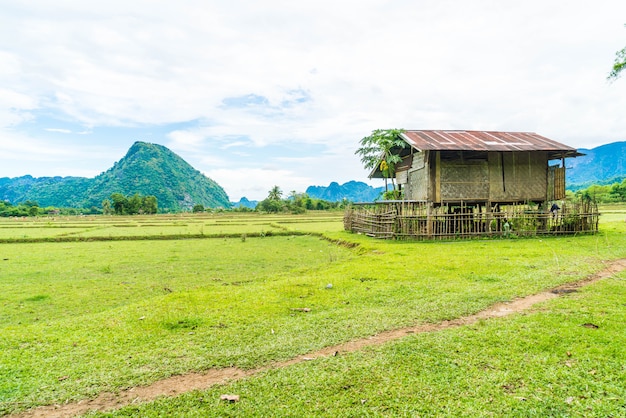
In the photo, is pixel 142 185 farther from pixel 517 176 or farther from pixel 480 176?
pixel 517 176

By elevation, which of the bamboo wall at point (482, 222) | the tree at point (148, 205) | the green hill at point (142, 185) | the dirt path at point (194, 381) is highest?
the green hill at point (142, 185)

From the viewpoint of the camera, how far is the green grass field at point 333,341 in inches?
148

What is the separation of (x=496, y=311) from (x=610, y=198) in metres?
86.3

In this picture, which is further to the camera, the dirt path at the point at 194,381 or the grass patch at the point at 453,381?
the dirt path at the point at 194,381

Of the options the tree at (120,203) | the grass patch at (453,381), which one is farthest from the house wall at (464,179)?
the tree at (120,203)

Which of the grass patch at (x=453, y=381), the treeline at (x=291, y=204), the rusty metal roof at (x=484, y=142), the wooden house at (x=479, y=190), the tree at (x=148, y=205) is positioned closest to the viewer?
the grass patch at (x=453, y=381)

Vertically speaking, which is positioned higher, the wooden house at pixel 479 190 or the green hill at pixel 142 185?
the green hill at pixel 142 185

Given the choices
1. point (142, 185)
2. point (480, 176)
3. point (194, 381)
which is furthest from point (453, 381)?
point (142, 185)

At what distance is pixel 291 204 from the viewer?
75562 millimetres

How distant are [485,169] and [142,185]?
125 meters

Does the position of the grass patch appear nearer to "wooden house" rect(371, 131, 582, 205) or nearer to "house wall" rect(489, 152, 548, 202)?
"wooden house" rect(371, 131, 582, 205)

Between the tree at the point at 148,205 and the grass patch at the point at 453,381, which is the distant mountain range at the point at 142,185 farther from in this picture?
the grass patch at the point at 453,381

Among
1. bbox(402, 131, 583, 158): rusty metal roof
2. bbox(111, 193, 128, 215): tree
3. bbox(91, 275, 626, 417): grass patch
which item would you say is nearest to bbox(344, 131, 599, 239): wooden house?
bbox(402, 131, 583, 158): rusty metal roof

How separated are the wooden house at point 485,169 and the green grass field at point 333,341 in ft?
29.9
